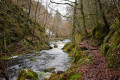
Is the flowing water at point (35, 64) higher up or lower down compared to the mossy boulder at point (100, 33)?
lower down

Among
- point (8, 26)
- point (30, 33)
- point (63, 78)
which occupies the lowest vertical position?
point (63, 78)

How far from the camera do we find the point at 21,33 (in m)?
15.3

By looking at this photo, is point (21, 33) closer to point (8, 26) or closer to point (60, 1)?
point (8, 26)

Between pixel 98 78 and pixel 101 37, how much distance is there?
8.80 meters

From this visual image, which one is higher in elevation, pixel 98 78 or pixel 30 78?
pixel 98 78

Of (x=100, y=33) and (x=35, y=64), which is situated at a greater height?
(x=100, y=33)

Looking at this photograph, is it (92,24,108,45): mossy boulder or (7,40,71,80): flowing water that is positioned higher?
(92,24,108,45): mossy boulder

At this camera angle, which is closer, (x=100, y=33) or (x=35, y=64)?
(x=35, y=64)

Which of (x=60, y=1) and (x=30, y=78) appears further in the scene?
(x=60, y=1)

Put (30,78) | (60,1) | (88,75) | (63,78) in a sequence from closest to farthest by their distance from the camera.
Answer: (88,75)
(63,78)
(30,78)
(60,1)

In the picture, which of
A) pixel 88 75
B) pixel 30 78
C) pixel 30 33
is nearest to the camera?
pixel 88 75

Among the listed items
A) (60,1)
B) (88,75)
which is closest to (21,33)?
(60,1)

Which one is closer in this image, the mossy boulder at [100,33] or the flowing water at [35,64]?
the flowing water at [35,64]

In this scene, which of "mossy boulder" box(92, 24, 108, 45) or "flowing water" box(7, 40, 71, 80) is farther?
"mossy boulder" box(92, 24, 108, 45)
